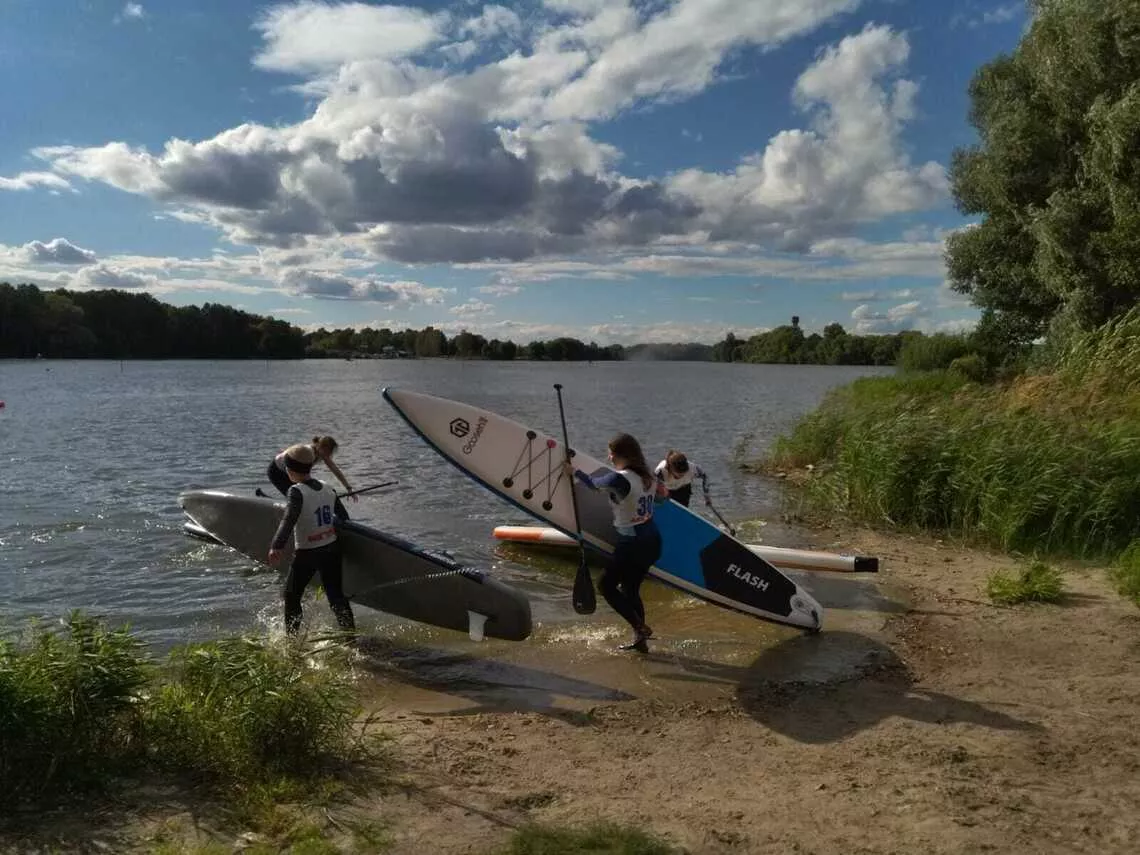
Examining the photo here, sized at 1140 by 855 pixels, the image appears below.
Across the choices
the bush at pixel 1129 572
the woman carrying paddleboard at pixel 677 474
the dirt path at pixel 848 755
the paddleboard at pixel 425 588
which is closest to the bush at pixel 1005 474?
the bush at pixel 1129 572

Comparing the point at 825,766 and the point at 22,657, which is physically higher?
the point at 22,657

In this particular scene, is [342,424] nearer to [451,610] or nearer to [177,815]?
[451,610]

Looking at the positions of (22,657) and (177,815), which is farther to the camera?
(22,657)

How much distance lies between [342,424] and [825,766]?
28.2 metres

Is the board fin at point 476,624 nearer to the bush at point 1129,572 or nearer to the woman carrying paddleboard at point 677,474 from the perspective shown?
the woman carrying paddleboard at point 677,474

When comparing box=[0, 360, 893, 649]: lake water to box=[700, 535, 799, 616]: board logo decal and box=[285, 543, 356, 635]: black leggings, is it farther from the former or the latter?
box=[700, 535, 799, 616]: board logo decal

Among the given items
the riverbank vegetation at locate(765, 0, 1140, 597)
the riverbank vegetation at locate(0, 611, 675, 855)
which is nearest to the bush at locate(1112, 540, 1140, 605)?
the riverbank vegetation at locate(765, 0, 1140, 597)

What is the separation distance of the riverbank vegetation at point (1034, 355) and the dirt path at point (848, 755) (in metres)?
2.29

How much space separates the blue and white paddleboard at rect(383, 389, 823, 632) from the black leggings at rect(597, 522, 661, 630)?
88cm

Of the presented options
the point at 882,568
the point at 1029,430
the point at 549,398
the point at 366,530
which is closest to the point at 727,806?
the point at 366,530

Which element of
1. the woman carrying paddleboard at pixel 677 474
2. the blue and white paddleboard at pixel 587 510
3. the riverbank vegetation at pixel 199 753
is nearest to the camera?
the riverbank vegetation at pixel 199 753

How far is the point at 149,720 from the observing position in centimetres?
460

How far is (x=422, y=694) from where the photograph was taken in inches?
261

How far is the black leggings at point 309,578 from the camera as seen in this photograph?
7.17 meters
